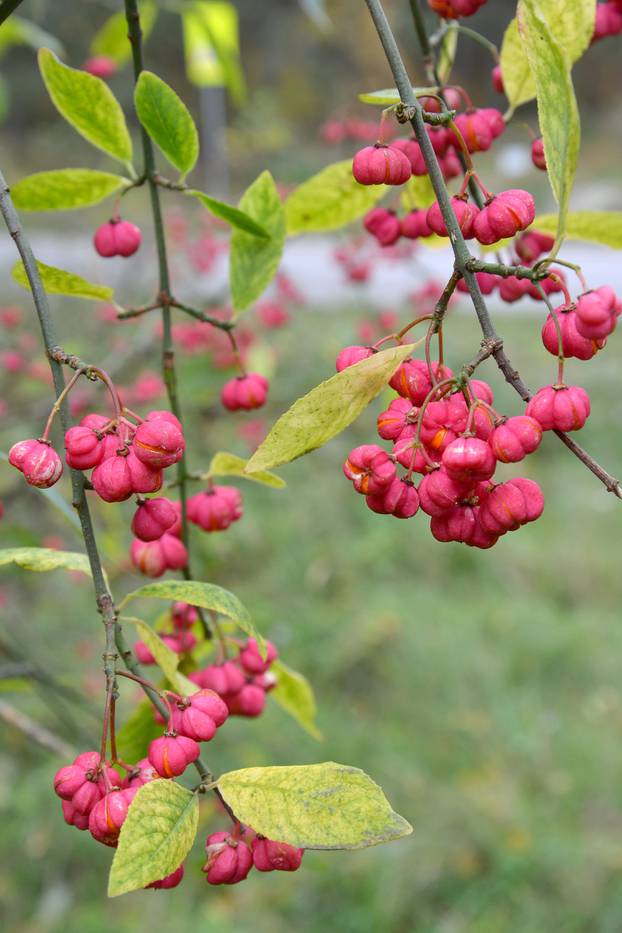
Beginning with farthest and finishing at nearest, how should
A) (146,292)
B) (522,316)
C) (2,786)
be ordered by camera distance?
(522,316) < (146,292) < (2,786)

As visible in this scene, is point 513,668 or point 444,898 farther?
point 513,668

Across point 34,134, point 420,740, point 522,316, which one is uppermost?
point 34,134

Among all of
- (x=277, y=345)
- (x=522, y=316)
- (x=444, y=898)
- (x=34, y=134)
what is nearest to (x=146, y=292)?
(x=277, y=345)

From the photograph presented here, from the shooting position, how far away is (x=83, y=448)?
69 cm

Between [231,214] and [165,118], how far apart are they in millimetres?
99

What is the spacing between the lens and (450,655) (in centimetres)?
393

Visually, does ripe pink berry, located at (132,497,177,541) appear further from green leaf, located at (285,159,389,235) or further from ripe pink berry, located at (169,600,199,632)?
green leaf, located at (285,159,389,235)

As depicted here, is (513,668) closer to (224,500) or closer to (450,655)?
(450,655)

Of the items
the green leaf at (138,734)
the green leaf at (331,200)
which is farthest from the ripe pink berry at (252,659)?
the green leaf at (331,200)

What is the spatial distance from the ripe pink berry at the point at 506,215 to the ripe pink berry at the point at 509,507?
0.59ft

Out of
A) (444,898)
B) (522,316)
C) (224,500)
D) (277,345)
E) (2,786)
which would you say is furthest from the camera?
(522,316)

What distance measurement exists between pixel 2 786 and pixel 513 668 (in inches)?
76.8

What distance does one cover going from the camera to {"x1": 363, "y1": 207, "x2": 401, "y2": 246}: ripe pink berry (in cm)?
106

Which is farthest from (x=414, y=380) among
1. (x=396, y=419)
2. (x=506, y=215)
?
(x=506, y=215)
